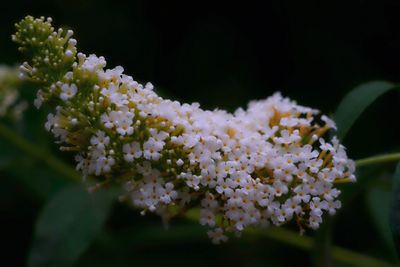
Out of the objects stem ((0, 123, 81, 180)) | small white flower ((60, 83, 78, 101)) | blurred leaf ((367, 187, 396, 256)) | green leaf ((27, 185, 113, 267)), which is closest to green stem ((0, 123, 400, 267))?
stem ((0, 123, 81, 180))

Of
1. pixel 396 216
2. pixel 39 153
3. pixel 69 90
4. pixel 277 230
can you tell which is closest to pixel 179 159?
pixel 69 90

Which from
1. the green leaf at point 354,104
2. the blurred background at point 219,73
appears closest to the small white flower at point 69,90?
the green leaf at point 354,104

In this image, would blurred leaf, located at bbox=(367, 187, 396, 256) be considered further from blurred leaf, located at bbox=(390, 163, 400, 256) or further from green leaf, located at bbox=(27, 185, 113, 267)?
green leaf, located at bbox=(27, 185, 113, 267)

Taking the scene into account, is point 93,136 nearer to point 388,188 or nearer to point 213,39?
point 388,188

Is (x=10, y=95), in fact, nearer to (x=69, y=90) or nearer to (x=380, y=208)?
(x=69, y=90)

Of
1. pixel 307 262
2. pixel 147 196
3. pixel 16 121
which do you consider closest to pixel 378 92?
pixel 147 196

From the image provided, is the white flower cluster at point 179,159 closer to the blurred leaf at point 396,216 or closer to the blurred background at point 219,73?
the blurred leaf at point 396,216

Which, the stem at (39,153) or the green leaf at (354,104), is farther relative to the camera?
the stem at (39,153)
